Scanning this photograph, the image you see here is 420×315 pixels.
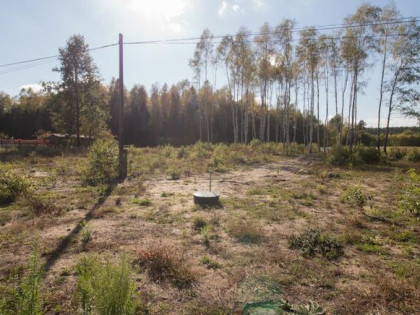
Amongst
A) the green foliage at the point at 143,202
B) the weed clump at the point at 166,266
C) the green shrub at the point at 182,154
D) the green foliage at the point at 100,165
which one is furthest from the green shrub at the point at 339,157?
the weed clump at the point at 166,266

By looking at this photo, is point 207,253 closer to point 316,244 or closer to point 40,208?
point 316,244

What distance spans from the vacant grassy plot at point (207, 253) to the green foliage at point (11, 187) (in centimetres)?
17

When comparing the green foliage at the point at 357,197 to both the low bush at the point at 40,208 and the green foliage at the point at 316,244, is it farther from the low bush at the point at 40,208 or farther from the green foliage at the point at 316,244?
the low bush at the point at 40,208

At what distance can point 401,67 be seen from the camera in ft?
76.4

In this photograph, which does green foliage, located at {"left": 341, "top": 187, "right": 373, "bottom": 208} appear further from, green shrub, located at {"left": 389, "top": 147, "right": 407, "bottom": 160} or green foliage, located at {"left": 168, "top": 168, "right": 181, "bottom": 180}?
green shrub, located at {"left": 389, "top": 147, "right": 407, "bottom": 160}

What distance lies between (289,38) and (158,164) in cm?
2013

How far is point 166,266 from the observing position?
3.90 meters

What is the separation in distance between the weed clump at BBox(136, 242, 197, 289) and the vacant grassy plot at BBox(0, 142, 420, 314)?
15 millimetres

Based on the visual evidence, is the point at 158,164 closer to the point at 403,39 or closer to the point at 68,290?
the point at 68,290

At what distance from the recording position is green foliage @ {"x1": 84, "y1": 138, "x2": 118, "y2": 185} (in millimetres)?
10539

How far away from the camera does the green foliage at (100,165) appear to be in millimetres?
10539

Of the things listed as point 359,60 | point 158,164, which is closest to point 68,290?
point 158,164

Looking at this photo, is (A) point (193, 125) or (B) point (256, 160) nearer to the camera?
(B) point (256, 160)

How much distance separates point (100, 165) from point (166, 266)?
25.2 ft
